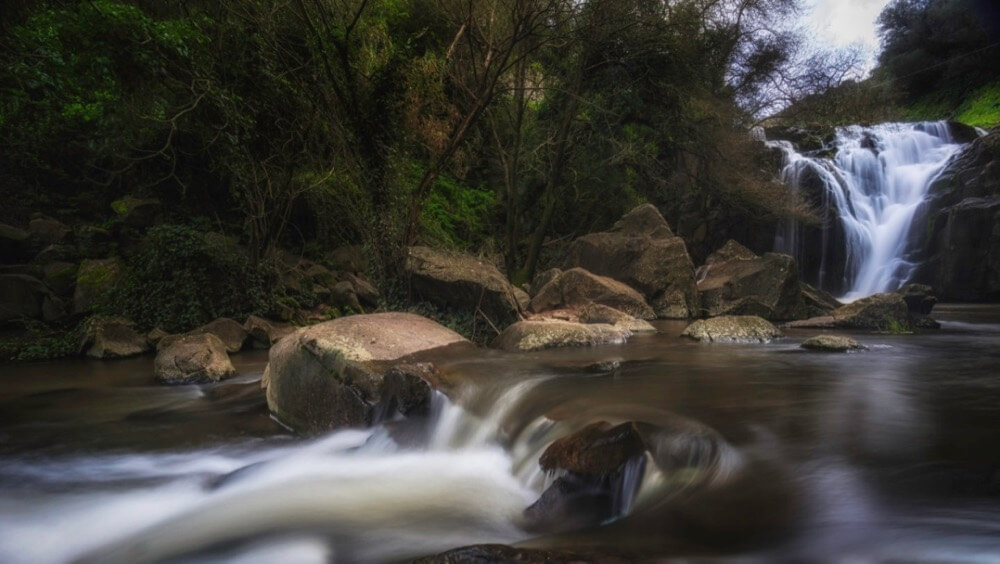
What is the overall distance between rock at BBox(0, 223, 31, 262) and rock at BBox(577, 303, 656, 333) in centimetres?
1097

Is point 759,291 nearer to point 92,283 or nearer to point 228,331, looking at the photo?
point 228,331

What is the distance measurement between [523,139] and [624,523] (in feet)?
42.3

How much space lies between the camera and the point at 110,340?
368 inches

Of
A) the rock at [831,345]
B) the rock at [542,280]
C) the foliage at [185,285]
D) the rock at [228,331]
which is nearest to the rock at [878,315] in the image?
the rock at [831,345]

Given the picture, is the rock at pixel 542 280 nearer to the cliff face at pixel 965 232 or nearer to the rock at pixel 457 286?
the rock at pixel 457 286

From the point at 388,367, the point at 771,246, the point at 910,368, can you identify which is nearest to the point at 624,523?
the point at 388,367

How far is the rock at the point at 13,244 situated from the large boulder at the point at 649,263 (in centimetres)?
1117

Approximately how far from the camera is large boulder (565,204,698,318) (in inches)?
485

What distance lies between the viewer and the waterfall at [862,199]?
16375 mm

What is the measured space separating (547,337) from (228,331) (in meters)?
5.54

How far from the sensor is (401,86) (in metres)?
8.60

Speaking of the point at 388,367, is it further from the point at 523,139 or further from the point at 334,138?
the point at 523,139

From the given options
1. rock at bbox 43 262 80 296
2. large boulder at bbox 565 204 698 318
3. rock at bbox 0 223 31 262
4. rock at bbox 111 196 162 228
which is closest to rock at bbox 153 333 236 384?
rock at bbox 43 262 80 296

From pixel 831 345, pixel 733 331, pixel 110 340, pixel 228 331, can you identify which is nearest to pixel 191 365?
pixel 228 331
